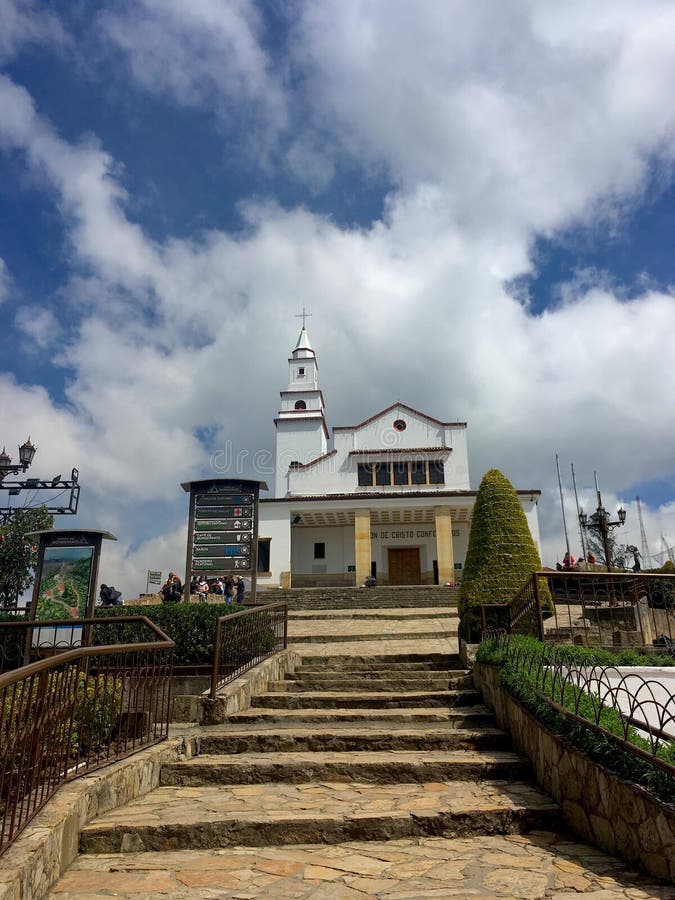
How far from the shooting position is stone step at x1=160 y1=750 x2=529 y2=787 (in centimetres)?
562

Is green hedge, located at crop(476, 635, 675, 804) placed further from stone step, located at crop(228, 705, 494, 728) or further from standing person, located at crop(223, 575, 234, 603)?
standing person, located at crop(223, 575, 234, 603)

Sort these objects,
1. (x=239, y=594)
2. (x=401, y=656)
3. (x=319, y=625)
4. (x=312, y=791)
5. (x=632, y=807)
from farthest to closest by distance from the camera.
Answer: (x=239, y=594) < (x=319, y=625) < (x=401, y=656) < (x=312, y=791) < (x=632, y=807)

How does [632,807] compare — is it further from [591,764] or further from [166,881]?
[166,881]

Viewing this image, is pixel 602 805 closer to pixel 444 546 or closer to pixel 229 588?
pixel 229 588

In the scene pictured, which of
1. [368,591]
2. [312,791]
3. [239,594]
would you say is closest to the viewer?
[312,791]

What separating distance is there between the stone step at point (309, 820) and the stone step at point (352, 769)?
1.53 ft

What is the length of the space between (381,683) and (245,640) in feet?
6.97

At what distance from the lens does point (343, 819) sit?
14.9 feet

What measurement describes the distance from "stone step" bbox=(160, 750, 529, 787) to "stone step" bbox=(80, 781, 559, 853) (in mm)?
468

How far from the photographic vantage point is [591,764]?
170 inches

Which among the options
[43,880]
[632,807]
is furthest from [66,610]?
[632,807]

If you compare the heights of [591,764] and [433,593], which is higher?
[433,593]

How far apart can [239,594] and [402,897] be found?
18.5 meters

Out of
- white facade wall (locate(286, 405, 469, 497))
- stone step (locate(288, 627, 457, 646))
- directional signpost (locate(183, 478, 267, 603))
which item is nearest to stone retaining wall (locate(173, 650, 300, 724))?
stone step (locate(288, 627, 457, 646))
